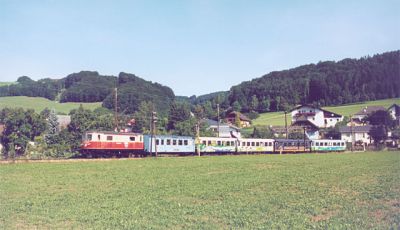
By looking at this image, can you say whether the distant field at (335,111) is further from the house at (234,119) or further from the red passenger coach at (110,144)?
the red passenger coach at (110,144)

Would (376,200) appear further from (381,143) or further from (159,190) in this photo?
(381,143)

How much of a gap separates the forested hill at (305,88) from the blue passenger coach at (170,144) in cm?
6064

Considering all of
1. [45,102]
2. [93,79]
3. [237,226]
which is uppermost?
[93,79]

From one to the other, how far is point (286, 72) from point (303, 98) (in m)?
27.2

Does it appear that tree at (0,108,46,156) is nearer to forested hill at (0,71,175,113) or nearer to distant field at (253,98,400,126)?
forested hill at (0,71,175,113)

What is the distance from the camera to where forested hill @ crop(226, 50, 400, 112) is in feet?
362

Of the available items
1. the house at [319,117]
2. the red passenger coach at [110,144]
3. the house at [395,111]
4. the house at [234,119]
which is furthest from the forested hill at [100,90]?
the red passenger coach at [110,144]

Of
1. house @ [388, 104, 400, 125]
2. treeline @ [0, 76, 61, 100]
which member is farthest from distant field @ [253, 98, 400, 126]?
treeline @ [0, 76, 61, 100]

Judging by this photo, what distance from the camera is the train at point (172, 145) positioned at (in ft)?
131

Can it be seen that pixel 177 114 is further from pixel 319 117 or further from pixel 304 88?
pixel 304 88

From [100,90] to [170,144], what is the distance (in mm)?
75490

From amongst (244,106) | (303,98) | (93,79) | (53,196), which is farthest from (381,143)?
(93,79)

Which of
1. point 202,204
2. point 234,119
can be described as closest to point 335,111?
point 234,119

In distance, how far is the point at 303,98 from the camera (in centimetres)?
13075
